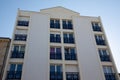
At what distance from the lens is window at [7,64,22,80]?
15.5 metres

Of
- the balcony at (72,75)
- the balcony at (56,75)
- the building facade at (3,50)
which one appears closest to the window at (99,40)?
the balcony at (72,75)

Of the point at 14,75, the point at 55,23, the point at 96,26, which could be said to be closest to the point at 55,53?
the point at 55,23

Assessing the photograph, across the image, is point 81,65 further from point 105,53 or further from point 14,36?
point 14,36

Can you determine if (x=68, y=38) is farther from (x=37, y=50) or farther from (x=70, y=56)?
(x=37, y=50)

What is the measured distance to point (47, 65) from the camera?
54.6 feet


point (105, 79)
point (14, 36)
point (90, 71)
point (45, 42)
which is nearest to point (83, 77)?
point (90, 71)

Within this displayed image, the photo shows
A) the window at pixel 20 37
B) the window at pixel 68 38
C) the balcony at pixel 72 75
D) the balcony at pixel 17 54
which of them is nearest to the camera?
the balcony at pixel 72 75

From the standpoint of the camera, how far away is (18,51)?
57.5ft

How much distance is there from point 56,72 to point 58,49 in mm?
3609

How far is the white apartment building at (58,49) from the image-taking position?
53.7 ft

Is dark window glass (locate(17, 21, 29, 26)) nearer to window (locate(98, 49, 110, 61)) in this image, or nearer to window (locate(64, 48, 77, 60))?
window (locate(64, 48, 77, 60))

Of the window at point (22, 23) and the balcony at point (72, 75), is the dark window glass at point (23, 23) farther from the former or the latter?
the balcony at point (72, 75)

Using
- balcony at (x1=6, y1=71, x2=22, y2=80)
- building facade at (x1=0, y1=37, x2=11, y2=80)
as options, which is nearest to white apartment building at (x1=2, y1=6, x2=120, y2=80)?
balcony at (x1=6, y1=71, x2=22, y2=80)

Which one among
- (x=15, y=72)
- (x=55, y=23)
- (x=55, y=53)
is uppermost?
(x=55, y=23)
